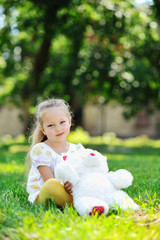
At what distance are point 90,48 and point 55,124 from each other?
26.9 ft

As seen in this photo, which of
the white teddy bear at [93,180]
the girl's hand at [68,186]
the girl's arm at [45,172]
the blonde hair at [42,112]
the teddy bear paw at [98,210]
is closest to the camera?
the teddy bear paw at [98,210]

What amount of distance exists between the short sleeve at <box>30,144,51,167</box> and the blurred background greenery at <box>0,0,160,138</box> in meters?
6.15

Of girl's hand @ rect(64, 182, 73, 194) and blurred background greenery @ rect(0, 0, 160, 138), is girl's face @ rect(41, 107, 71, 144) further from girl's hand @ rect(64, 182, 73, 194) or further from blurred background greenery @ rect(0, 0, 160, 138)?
blurred background greenery @ rect(0, 0, 160, 138)

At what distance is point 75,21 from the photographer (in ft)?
31.1

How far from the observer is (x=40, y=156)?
118 inches

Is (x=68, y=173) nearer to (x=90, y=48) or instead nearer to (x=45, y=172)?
(x=45, y=172)

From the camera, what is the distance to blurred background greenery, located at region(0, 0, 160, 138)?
9.25 metres

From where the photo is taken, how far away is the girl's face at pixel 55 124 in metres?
3.04

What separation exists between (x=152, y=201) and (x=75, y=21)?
7.63 meters

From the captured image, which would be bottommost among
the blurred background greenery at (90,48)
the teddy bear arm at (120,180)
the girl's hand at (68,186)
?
the girl's hand at (68,186)

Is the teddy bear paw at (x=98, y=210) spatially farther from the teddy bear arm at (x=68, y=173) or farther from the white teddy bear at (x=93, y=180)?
the teddy bear arm at (x=68, y=173)

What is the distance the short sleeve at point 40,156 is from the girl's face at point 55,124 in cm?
13

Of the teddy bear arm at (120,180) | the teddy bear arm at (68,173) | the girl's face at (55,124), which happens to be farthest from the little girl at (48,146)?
the teddy bear arm at (120,180)

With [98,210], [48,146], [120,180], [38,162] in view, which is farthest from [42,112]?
[98,210]
